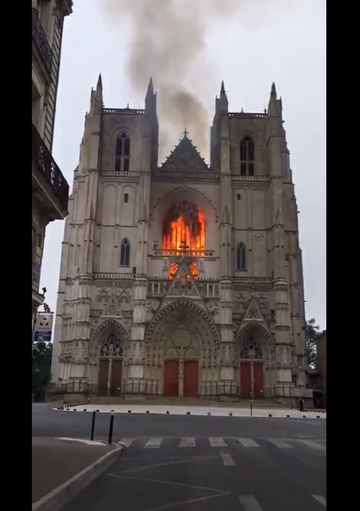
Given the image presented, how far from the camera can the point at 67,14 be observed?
48.9ft

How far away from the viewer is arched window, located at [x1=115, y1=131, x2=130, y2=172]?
49.1 m

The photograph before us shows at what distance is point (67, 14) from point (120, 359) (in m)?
32.0

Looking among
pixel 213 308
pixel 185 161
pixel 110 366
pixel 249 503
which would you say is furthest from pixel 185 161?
pixel 249 503

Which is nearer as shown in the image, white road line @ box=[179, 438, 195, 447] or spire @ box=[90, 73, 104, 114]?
white road line @ box=[179, 438, 195, 447]

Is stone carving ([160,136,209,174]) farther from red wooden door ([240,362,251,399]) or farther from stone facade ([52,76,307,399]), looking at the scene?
red wooden door ([240,362,251,399])

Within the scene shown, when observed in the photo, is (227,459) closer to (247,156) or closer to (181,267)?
(181,267)

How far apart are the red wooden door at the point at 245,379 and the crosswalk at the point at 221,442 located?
28154mm

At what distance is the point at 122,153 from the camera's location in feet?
163

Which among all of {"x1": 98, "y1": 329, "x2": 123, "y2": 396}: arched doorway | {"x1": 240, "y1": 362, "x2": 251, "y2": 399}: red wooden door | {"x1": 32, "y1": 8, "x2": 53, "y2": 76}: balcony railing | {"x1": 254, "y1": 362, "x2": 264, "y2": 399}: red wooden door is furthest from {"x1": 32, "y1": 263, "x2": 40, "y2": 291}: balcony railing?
{"x1": 254, "y1": 362, "x2": 264, "y2": 399}: red wooden door

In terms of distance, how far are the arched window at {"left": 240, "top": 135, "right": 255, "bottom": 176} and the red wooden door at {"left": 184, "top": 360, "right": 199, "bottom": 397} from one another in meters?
18.4

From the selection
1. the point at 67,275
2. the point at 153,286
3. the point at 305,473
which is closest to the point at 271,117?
the point at 153,286

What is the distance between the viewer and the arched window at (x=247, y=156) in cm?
4972

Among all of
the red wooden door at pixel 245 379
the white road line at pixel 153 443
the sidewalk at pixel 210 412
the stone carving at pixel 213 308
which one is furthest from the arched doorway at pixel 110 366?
the white road line at pixel 153 443
